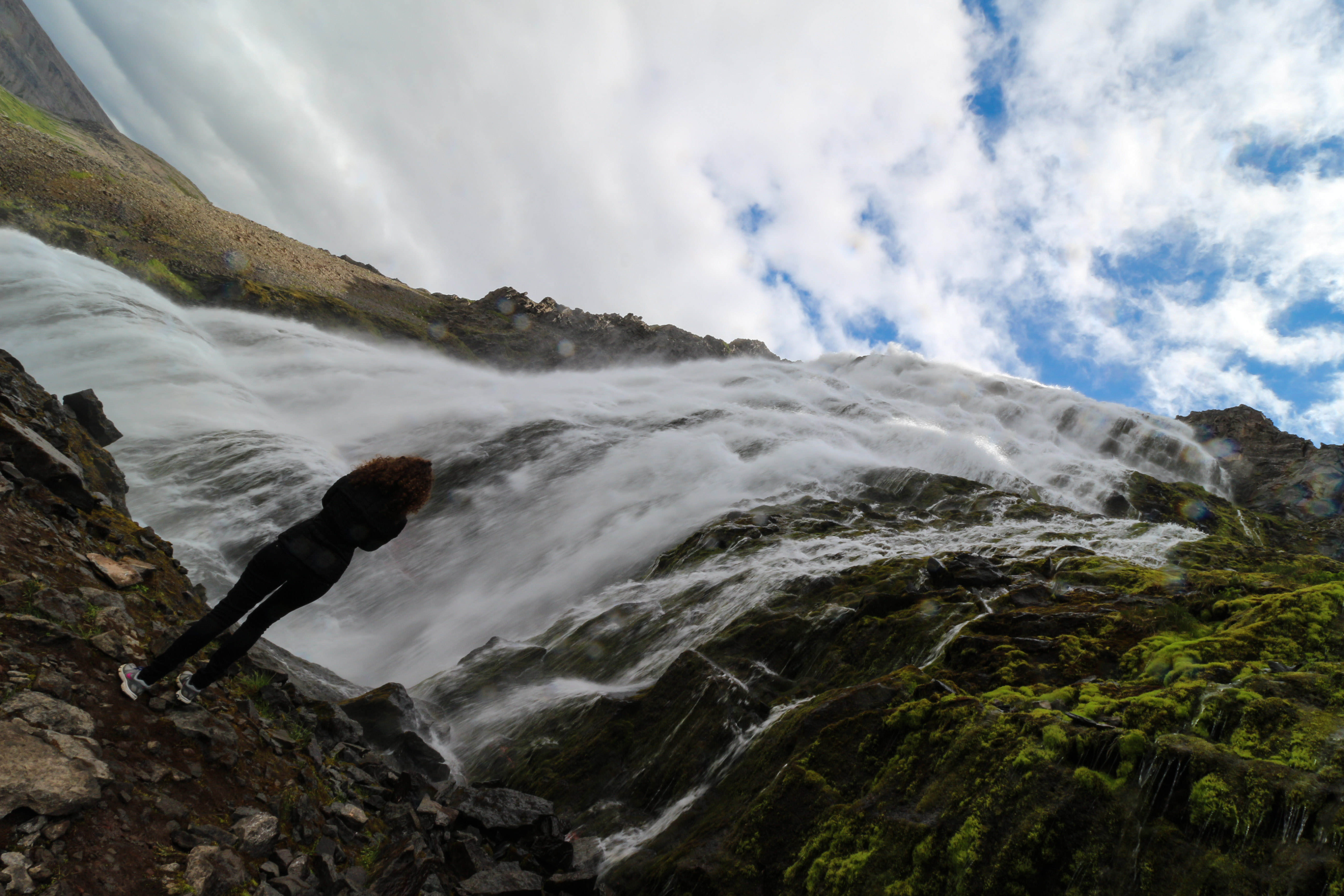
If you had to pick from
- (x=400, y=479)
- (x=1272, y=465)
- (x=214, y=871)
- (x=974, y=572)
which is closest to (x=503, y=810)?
(x=214, y=871)

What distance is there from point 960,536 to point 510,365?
249 feet

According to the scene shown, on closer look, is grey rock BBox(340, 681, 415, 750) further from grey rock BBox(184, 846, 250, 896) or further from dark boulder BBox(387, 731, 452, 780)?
grey rock BBox(184, 846, 250, 896)

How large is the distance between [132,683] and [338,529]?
6.61 ft

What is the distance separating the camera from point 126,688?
16.2 ft

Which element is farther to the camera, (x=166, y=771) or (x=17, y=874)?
(x=166, y=771)

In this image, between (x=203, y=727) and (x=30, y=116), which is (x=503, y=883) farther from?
(x=30, y=116)

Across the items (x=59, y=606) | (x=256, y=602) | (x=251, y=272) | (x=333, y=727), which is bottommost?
(x=333, y=727)

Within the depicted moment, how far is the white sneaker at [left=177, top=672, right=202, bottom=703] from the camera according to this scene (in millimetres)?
5270

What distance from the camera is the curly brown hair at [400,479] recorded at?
18.3 ft

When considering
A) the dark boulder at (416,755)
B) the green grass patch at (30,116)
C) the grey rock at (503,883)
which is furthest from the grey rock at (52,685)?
the green grass patch at (30,116)

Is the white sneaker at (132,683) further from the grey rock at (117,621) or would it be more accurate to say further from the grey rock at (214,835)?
the grey rock at (214,835)

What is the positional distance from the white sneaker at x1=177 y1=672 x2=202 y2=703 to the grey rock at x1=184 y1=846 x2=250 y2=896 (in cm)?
165

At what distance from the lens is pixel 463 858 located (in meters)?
6.21

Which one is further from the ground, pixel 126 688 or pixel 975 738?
pixel 975 738
